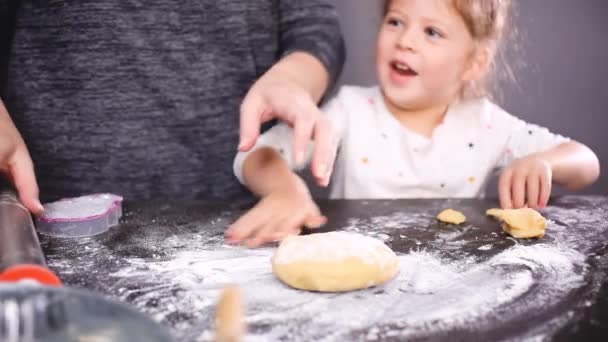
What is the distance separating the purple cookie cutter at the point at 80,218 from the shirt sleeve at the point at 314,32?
1.61 ft

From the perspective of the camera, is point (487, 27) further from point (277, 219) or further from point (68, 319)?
point (68, 319)

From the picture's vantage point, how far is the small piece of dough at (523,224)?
893mm

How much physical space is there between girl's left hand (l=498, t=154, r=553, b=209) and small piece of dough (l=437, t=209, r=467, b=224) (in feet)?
0.41

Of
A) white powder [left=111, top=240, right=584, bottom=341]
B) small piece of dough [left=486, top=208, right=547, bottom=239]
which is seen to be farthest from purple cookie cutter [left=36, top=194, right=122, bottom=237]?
small piece of dough [left=486, top=208, right=547, bottom=239]

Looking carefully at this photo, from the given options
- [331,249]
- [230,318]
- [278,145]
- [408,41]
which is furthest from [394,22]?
[230,318]

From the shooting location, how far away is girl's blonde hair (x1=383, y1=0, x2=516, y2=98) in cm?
127

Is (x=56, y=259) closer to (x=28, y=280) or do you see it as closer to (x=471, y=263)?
(x=28, y=280)

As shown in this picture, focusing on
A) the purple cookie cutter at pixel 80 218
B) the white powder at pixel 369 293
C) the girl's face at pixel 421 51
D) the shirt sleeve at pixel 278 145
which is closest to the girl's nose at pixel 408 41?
the girl's face at pixel 421 51

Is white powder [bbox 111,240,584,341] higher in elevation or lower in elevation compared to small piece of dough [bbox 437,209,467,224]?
higher

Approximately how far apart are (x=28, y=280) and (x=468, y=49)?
3.39 feet

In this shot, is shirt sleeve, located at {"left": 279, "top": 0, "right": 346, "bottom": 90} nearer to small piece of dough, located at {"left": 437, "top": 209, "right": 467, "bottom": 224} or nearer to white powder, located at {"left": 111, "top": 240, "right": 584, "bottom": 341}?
small piece of dough, located at {"left": 437, "top": 209, "right": 467, "bottom": 224}

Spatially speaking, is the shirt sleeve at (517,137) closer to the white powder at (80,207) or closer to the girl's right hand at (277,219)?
the girl's right hand at (277,219)

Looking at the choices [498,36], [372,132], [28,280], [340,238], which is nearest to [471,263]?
[340,238]

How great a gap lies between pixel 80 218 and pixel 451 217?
1.79 feet
